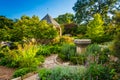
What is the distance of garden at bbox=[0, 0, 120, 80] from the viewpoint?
6906mm

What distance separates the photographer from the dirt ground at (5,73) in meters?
9.17

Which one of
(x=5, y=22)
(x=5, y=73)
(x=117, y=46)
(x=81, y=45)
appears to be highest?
(x=5, y=22)

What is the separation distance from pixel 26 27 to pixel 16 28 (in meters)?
0.84

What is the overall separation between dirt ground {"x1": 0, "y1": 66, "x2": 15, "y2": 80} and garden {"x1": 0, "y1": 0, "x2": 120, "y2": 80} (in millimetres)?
62

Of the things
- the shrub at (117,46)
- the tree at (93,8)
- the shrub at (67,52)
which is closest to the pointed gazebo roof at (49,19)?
the tree at (93,8)

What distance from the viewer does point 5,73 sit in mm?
9992

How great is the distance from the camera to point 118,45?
6.52 meters

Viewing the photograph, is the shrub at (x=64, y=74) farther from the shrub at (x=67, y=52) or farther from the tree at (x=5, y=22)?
the tree at (x=5, y=22)

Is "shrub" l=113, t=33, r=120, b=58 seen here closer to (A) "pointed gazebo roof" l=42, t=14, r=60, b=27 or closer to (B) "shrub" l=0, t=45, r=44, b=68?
(B) "shrub" l=0, t=45, r=44, b=68

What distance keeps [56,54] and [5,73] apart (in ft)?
18.5

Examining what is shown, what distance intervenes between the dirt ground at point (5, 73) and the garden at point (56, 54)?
0.06 metres

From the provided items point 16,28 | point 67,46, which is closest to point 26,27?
point 16,28

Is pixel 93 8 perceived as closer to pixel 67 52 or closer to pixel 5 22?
pixel 5 22

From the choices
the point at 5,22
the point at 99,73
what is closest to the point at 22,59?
the point at 99,73
